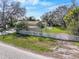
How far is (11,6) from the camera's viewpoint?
6231cm

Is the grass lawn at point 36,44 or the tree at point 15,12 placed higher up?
the tree at point 15,12

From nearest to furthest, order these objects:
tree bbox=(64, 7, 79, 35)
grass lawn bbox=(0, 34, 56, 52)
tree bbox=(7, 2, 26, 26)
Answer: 1. grass lawn bbox=(0, 34, 56, 52)
2. tree bbox=(64, 7, 79, 35)
3. tree bbox=(7, 2, 26, 26)

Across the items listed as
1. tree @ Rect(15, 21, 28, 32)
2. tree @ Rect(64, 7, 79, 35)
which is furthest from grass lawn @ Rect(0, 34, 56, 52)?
tree @ Rect(15, 21, 28, 32)

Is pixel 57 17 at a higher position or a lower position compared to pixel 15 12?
lower

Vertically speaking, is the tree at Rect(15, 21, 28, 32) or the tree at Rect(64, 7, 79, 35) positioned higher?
the tree at Rect(64, 7, 79, 35)

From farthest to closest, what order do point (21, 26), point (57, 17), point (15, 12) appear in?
point (57, 17) < point (15, 12) < point (21, 26)

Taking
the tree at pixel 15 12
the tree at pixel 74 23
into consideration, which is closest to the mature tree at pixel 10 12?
the tree at pixel 15 12

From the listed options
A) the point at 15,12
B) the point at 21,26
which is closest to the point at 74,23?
the point at 21,26

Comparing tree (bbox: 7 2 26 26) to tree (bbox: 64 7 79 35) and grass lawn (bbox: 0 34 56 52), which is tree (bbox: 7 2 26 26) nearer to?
tree (bbox: 64 7 79 35)

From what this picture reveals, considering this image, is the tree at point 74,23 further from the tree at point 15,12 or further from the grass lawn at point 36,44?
the tree at point 15,12

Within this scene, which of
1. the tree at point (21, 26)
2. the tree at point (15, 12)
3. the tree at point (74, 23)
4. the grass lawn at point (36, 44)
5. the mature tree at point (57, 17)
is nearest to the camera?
the grass lawn at point (36, 44)

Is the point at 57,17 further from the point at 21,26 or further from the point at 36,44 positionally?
the point at 36,44

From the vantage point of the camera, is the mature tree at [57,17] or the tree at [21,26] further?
the mature tree at [57,17]

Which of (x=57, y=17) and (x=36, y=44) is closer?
(x=36, y=44)
